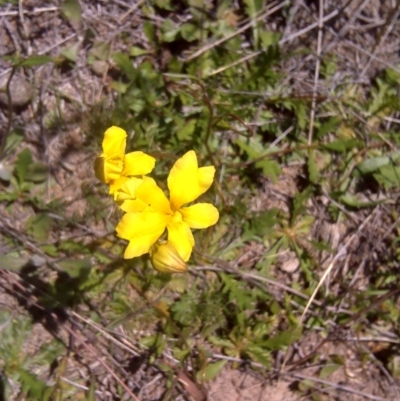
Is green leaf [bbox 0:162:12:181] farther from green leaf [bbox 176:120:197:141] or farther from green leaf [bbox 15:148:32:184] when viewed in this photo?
green leaf [bbox 176:120:197:141]

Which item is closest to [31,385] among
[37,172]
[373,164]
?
[37,172]

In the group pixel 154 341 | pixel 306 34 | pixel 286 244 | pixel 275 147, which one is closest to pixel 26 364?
pixel 154 341

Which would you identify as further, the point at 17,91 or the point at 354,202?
the point at 354,202

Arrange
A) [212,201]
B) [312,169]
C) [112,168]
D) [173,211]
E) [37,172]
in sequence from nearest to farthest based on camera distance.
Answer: [112,168] < [173,211] < [37,172] < [212,201] < [312,169]

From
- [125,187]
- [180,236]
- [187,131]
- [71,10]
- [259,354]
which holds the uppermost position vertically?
[71,10]

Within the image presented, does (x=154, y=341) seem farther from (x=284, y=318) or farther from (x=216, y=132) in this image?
(x=216, y=132)

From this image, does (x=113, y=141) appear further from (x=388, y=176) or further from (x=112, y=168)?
(x=388, y=176)

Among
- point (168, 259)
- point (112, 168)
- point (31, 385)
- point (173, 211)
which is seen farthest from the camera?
point (31, 385)

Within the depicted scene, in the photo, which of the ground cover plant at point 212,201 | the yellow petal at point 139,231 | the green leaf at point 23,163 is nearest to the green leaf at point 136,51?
the ground cover plant at point 212,201

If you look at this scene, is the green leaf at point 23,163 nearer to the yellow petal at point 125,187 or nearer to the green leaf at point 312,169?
the yellow petal at point 125,187
